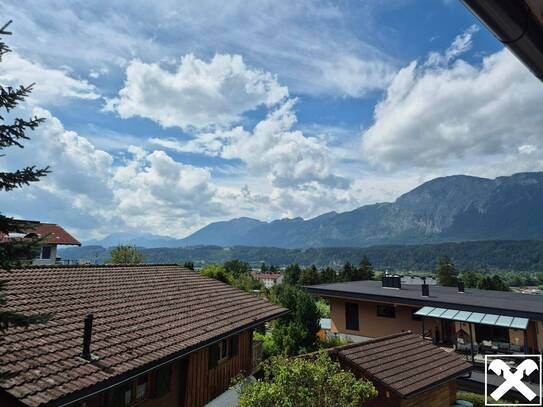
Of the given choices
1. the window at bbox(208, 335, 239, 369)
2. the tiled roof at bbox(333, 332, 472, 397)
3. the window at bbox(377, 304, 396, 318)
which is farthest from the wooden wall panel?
the window at bbox(377, 304, 396, 318)

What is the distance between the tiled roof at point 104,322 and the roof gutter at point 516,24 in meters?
5.76

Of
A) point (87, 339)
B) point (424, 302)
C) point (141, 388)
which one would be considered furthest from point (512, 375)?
point (87, 339)

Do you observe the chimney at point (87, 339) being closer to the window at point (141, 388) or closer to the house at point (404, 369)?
the window at point (141, 388)

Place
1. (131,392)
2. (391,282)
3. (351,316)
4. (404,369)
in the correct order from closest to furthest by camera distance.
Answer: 1. (131,392)
2. (404,369)
3. (351,316)
4. (391,282)

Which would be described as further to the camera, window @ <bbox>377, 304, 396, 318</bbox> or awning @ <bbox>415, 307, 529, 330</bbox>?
window @ <bbox>377, 304, 396, 318</bbox>

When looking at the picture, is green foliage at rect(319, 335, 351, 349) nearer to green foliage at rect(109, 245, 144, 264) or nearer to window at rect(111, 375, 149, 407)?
window at rect(111, 375, 149, 407)

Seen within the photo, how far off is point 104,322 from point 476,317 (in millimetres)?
17608

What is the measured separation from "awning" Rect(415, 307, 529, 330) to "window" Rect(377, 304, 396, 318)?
3.36 meters

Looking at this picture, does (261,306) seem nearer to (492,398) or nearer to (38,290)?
(38,290)

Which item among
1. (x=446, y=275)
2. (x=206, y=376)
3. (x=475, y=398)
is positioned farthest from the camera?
(x=446, y=275)

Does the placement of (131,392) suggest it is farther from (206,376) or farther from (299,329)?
(299,329)

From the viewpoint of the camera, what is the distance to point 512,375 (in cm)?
1714

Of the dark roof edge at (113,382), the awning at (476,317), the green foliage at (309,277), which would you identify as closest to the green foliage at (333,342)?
the awning at (476,317)

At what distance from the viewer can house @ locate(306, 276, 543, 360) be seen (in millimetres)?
18234
